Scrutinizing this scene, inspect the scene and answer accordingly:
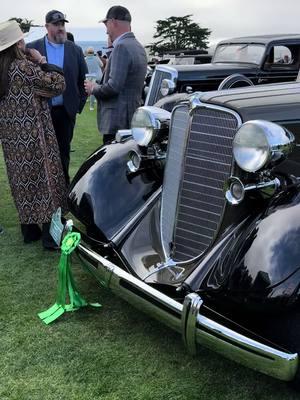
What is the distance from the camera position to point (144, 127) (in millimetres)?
3328

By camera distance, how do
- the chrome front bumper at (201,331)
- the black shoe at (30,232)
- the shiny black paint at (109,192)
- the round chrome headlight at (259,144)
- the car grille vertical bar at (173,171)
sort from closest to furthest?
the chrome front bumper at (201,331) → the round chrome headlight at (259,144) → the car grille vertical bar at (173,171) → the shiny black paint at (109,192) → the black shoe at (30,232)

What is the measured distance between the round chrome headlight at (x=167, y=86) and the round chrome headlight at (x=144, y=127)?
305cm

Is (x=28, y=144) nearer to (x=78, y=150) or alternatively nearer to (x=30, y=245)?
(x=30, y=245)

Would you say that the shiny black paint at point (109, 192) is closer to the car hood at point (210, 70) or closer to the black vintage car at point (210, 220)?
the black vintage car at point (210, 220)

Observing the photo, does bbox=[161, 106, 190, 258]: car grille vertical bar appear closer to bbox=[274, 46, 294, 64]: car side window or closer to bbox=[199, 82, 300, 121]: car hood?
bbox=[199, 82, 300, 121]: car hood

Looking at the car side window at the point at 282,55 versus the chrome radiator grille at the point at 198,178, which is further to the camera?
the car side window at the point at 282,55

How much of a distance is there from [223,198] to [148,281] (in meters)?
0.58

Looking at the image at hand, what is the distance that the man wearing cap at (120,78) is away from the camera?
449 cm

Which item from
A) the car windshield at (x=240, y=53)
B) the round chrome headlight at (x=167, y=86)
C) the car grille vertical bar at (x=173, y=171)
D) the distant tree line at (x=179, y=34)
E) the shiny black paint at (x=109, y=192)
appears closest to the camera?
the car grille vertical bar at (x=173, y=171)

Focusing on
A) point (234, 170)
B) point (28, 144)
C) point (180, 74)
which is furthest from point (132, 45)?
point (180, 74)

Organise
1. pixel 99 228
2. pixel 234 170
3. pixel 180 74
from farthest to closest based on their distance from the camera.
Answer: pixel 180 74
pixel 99 228
pixel 234 170

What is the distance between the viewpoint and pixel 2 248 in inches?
170

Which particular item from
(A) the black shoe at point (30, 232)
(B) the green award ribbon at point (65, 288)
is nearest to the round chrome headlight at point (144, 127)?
(B) the green award ribbon at point (65, 288)

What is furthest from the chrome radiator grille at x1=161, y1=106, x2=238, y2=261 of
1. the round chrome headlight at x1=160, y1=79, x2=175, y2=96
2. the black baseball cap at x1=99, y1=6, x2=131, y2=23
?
the round chrome headlight at x1=160, y1=79, x2=175, y2=96
